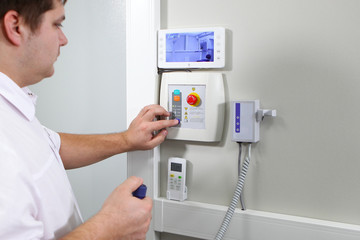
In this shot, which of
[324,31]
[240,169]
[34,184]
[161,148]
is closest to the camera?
[34,184]

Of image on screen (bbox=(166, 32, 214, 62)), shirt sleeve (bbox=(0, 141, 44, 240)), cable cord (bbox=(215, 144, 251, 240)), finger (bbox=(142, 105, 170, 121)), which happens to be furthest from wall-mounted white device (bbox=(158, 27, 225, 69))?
shirt sleeve (bbox=(0, 141, 44, 240))

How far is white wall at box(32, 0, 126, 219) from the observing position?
1.38m

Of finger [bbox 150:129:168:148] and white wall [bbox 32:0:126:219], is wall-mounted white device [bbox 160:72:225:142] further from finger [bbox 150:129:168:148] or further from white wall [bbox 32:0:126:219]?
white wall [bbox 32:0:126:219]

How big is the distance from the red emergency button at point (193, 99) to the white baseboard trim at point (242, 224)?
31 centimetres

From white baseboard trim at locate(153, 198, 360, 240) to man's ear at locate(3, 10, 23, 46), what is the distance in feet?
2.03

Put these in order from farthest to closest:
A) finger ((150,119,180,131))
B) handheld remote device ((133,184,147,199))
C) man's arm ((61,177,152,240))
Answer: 1. finger ((150,119,180,131))
2. handheld remote device ((133,184,147,199))
3. man's arm ((61,177,152,240))

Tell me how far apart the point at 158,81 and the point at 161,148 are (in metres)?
0.21

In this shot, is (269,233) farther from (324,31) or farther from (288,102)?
(324,31)

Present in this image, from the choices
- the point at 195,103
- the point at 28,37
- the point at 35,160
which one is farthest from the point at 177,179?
the point at 28,37

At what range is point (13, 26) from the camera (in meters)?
0.73

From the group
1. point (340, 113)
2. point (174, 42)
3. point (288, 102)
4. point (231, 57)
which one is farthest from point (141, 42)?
point (340, 113)

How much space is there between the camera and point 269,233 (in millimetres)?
980

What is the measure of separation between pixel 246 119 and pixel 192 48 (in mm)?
257

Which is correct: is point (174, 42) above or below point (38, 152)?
above
